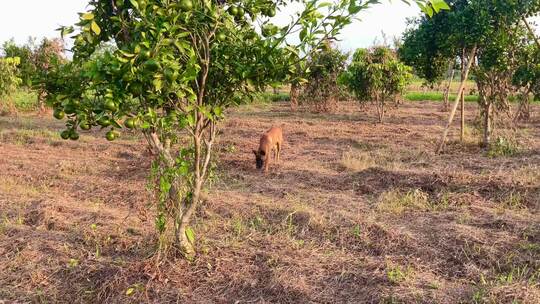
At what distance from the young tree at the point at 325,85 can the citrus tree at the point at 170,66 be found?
14201 mm

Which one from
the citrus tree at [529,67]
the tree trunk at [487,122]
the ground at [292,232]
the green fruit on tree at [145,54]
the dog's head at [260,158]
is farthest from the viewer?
the tree trunk at [487,122]

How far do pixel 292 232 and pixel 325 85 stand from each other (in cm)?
1407

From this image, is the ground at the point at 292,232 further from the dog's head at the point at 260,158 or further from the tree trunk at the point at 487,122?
the tree trunk at the point at 487,122

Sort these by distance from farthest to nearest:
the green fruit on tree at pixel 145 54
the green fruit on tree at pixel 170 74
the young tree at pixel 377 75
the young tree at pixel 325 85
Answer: the young tree at pixel 325 85 < the young tree at pixel 377 75 < the green fruit on tree at pixel 170 74 < the green fruit on tree at pixel 145 54

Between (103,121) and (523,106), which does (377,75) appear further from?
(103,121)

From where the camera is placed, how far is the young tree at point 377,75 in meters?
14.8

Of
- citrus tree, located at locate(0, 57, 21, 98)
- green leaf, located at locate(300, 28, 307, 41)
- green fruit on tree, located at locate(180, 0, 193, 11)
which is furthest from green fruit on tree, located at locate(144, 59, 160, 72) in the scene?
citrus tree, located at locate(0, 57, 21, 98)

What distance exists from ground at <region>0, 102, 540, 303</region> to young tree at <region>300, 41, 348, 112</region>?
8797 mm

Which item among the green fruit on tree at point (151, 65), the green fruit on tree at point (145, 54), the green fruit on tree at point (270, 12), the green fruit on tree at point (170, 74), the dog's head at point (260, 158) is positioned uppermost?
the green fruit on tree at point (270, 12)

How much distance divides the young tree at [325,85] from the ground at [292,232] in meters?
8.80

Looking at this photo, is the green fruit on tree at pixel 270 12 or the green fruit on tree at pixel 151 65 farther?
the green fruit on tree at pixel 270 12

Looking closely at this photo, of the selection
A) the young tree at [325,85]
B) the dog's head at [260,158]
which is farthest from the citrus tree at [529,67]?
the young tree at [325,85]

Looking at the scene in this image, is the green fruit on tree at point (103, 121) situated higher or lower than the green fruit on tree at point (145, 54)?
lower

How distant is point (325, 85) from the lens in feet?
61.1
